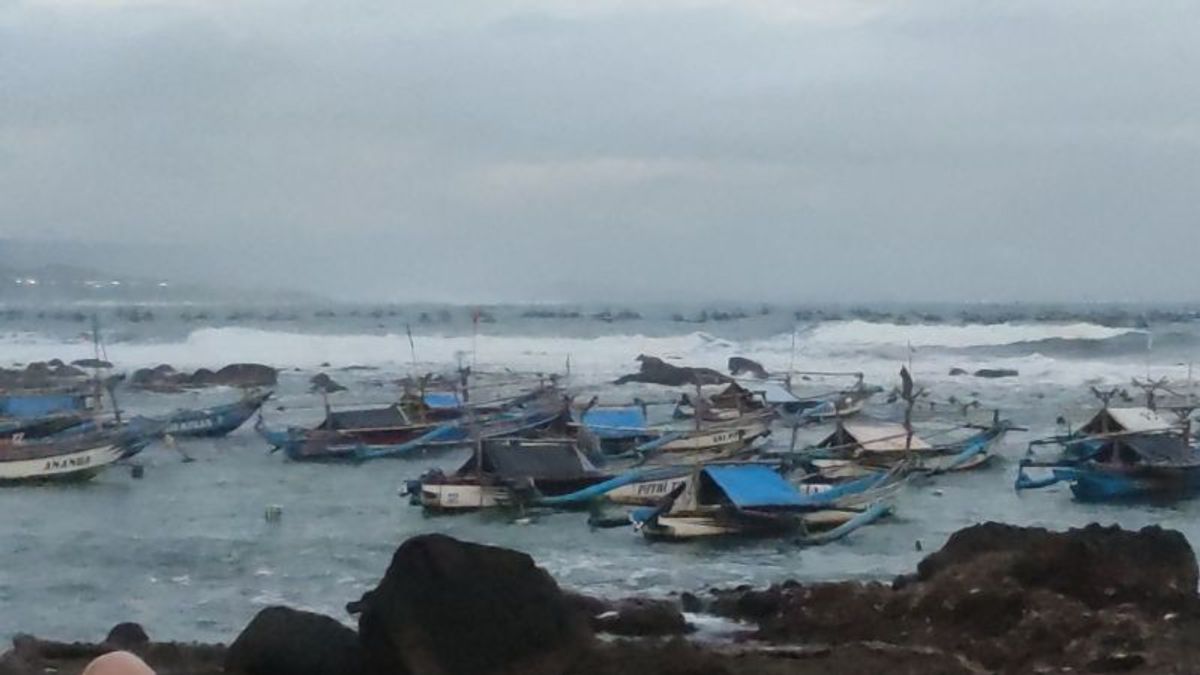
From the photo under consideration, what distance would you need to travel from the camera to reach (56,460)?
22469 mm

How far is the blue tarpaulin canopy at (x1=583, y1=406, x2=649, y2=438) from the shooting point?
26.7 metres

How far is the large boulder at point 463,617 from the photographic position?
7980mm

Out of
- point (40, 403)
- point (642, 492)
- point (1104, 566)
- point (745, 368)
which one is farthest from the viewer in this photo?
point (745, 368)

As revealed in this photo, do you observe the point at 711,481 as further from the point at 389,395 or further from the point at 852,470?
the point at 389,395

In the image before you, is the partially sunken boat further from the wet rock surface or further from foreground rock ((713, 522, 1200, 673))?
the wet rock surface

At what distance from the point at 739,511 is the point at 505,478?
414 cm

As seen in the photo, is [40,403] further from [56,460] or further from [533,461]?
[533,461]

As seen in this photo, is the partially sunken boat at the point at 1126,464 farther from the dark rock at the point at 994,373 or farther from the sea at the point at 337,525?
the dark rock at the point at 994,373

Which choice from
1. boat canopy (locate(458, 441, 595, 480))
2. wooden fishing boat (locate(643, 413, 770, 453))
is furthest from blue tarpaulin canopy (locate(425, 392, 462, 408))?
boat canopy (locate(458, 441, 595, 480))

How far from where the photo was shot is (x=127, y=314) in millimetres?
97750

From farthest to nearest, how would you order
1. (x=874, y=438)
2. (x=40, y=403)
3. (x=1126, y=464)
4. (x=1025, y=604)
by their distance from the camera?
(x=40, y=403), (x=874, y=438), (x=1126, y=464), (x=1025, y=604)

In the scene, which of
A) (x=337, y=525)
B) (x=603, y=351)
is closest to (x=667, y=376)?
(x=603, y=351)

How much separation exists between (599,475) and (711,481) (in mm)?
3075

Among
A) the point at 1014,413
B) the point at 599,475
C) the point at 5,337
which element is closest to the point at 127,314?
the point at 5,337
